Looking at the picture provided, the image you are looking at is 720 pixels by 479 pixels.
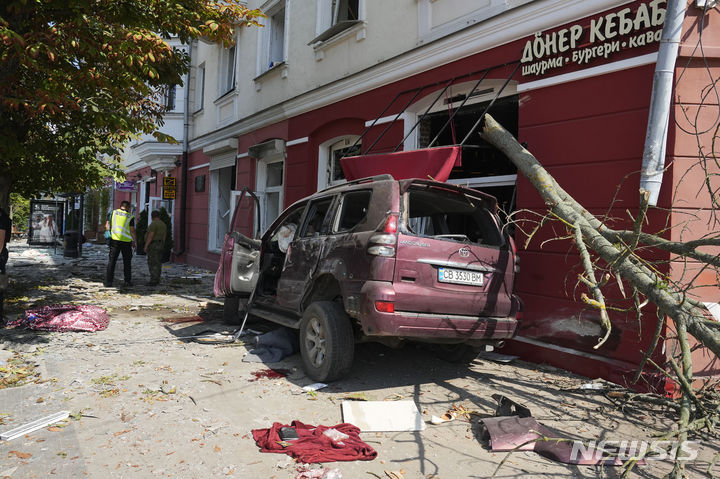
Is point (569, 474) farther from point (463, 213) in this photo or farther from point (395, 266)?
point (463, 213)

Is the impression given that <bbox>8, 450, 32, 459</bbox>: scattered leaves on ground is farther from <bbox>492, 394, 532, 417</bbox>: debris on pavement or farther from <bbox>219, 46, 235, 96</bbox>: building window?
<bbox>219, 46, 235, 96</bbox>: building window

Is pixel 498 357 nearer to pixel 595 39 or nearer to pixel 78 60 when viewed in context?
pixel 595 39

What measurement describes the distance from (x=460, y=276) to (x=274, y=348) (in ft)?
7.83

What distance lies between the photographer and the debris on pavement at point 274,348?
5.43m

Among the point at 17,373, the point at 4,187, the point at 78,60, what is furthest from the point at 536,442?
the point at 4,187

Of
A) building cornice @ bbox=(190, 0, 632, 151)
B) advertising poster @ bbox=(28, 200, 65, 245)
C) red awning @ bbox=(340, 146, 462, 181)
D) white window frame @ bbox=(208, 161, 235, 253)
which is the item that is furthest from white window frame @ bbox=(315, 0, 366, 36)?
advertising poster @ bbox=(28, 200, 65, 245)

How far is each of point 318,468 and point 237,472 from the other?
47 cm

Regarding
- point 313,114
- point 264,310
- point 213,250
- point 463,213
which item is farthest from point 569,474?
point 213,250

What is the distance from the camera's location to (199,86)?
16.8m

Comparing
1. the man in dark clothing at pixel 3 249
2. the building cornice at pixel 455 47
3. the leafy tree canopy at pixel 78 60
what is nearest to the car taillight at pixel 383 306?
the building cornice at pixel 455 47

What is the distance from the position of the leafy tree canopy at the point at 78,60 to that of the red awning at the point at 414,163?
9.52 feet

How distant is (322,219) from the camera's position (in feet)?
17.6

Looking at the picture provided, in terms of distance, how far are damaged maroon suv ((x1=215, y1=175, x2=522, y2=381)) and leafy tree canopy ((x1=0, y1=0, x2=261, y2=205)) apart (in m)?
3.09

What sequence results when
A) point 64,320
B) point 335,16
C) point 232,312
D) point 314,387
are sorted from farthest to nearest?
1. point 335,16
2. point 232,312
3. point 64,320
4. point 314,387
